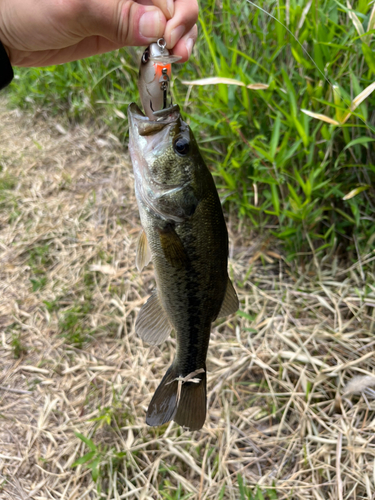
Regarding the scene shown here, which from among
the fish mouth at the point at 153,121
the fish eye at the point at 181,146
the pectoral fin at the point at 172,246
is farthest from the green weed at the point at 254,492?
the fish mouth at the point at 153,121

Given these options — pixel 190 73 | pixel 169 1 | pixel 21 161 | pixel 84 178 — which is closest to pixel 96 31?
pixel 169 1

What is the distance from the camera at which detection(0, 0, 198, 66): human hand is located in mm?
1568

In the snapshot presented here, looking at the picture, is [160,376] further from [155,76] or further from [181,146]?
[155,76]

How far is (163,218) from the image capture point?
1.50 meters

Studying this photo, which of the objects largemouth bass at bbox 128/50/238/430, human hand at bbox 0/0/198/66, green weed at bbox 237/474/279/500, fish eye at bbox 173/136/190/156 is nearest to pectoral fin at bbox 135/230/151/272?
largemouth bass at bbox 128/50/238/430

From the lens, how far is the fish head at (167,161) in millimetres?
1453

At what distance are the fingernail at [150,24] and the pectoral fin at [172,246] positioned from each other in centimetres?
89

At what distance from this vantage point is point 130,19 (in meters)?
1.59

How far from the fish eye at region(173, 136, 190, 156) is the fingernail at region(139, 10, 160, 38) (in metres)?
0.54

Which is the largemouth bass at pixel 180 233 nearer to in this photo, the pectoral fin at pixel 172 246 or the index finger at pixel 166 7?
the pectoral fin at pixel 172 246

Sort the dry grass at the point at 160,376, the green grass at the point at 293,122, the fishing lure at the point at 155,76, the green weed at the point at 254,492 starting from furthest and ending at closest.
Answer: the green grass at the point at 293,122
the dry grass at the point at 160,376
the green weed at the point at 254,492
the fishing lure at the point at 155,76

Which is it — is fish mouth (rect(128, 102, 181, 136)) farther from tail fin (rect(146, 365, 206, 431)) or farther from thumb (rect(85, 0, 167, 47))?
tail fin (rect(146, 365, 206, 431))

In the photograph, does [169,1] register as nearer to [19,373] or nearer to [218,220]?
[218,220]

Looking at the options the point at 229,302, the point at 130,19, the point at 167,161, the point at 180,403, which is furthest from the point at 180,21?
the point at 180,403
